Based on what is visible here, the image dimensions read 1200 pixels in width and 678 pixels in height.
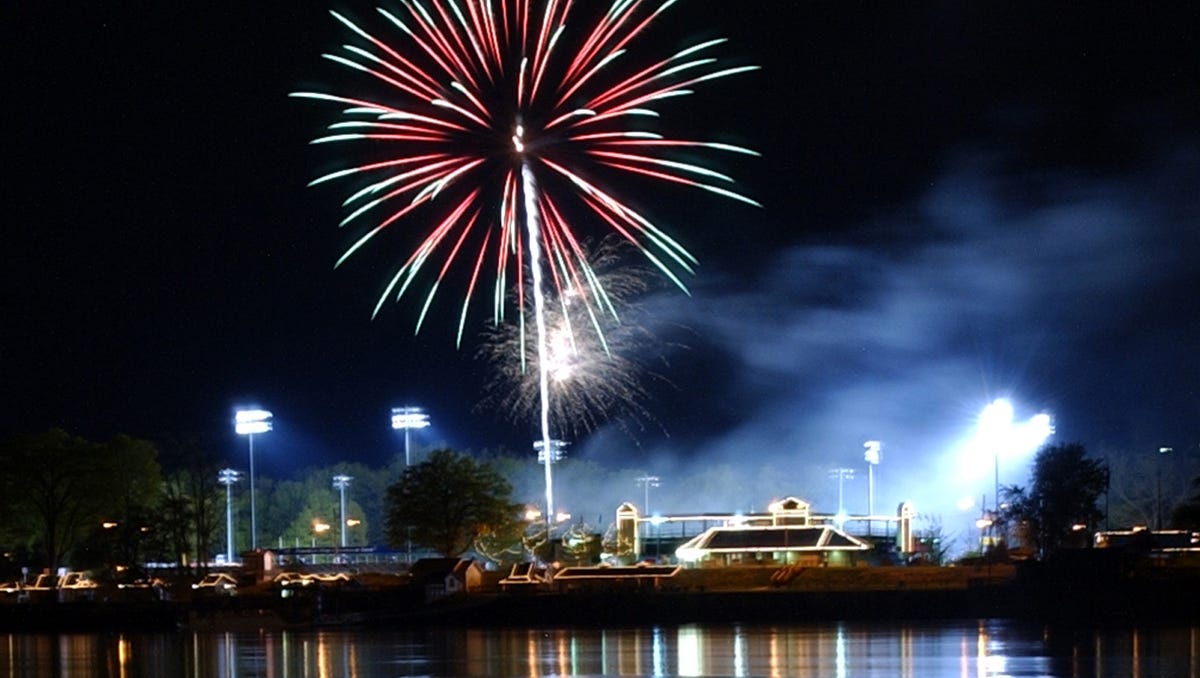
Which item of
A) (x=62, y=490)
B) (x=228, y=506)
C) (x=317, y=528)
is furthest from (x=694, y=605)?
(x=317, y=528)

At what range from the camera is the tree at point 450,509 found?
95000 millimetres

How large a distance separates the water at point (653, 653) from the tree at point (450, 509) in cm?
2921

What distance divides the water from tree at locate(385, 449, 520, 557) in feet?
95.8

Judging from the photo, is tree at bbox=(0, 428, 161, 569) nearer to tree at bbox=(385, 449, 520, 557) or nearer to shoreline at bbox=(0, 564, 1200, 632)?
tree at bbox=(385, 449, 520, 557)

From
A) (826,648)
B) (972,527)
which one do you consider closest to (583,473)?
(972,527)

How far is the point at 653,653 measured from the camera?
48.6 metres

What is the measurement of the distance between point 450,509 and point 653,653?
47.5 metres

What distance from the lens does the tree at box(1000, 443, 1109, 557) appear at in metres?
89.2

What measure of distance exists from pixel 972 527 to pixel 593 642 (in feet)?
234

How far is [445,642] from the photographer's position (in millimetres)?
→ 56906

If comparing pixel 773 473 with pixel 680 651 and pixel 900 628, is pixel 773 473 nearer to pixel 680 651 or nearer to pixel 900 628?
pixel 900 628

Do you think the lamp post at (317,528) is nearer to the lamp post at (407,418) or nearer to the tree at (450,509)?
the lamp post at (407,418)

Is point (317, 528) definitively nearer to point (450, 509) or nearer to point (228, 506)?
point (228, 506)

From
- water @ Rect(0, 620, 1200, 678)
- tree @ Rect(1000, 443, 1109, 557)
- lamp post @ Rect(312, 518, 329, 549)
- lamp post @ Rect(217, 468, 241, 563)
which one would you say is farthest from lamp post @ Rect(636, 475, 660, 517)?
water @ Rect(0, 620, 1200, 678)
